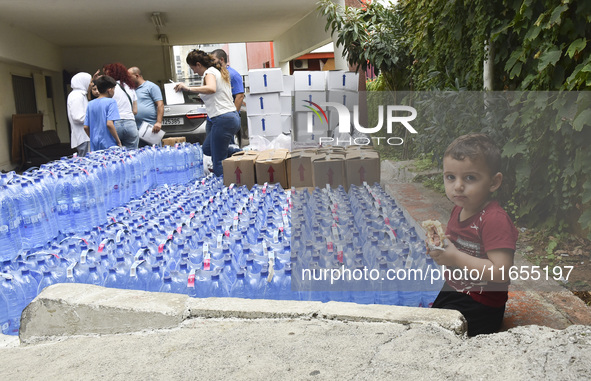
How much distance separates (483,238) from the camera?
2572 mm

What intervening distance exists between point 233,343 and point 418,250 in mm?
1073

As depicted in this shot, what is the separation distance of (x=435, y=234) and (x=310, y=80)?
6.62 meters

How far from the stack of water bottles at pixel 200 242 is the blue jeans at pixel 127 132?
1.99m

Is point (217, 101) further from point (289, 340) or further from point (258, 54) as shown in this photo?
point (258, 54)

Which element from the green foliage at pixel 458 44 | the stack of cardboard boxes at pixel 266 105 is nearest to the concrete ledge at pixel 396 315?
the green foliage at pixel 458 44

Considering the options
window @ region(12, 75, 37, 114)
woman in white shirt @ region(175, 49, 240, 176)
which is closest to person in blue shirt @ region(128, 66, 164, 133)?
woman in white shirt @ region(175, 49, 240, 176)

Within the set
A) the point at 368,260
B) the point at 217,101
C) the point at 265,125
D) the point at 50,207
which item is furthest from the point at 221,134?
the point at 368,260

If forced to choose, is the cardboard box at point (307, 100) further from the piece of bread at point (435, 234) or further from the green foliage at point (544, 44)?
the green foliage at point (544, 44)

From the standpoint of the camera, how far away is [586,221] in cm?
322

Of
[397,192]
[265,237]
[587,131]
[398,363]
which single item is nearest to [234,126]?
[265,237]

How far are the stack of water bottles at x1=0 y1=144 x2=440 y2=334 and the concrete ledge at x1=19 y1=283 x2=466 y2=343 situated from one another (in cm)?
19

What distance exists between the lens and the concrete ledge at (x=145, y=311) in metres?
2.77

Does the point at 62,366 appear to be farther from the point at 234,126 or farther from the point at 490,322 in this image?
the point at 234,126

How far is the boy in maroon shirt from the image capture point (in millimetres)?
2549
